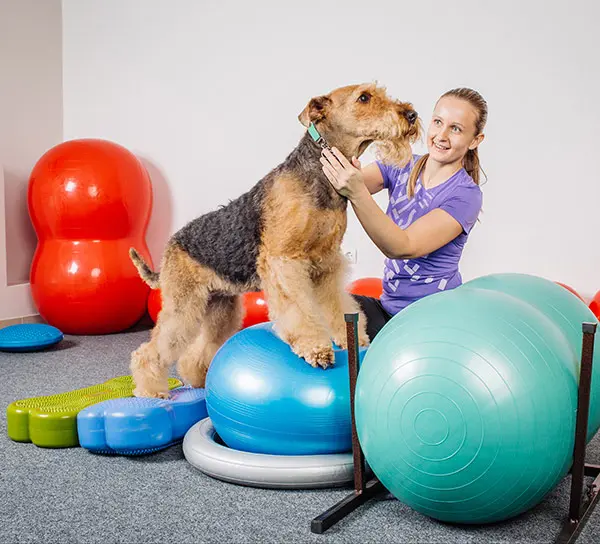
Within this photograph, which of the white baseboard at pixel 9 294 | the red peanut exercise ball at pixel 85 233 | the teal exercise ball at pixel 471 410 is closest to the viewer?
the teal exercise ball at pixel 471 410

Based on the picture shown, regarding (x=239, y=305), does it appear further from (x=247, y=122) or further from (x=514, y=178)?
(x=247, y=122)

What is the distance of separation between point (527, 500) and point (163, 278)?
1494 millimetres

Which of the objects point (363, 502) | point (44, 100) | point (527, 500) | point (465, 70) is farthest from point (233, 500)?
point (44, 100)

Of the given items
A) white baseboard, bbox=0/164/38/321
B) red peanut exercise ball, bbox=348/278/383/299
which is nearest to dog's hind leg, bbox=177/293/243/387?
red peanut exercise ball, bbox=348/278/383/299

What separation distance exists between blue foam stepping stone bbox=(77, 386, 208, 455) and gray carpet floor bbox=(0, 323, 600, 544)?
5cm

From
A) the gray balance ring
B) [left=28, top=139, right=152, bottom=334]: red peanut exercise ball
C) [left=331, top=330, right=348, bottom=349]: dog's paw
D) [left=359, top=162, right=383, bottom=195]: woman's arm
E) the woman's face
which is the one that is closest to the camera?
the gray balance ring

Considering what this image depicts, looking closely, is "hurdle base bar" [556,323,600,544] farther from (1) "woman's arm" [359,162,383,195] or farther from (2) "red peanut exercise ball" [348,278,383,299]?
(2) "red peanut exercise ball" [348,278,383,299]

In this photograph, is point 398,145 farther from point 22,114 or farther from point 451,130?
point 22,114

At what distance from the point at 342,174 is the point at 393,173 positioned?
27.5 inches

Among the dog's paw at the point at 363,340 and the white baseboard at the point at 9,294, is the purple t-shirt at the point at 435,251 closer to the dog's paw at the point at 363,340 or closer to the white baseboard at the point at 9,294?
the dog's paw at the point at 363,340

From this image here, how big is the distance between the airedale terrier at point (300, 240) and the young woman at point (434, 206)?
9.5 inches

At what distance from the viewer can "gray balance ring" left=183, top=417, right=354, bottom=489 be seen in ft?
6.96

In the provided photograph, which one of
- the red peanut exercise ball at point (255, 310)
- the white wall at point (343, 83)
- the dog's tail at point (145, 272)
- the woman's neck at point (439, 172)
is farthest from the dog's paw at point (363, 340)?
the white wall at point (343, 83)

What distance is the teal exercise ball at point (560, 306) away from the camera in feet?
6.40
